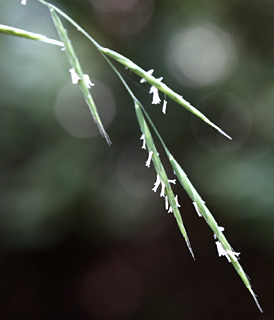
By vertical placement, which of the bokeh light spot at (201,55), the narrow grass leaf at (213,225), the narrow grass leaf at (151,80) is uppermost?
the bokeh light spot at (201,55)

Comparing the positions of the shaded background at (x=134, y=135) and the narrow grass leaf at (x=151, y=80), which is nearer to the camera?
the narrow grass leaf at (x=151, y=80)

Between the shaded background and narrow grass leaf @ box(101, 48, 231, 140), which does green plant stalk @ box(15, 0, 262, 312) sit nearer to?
narrow grass leaf @ box(101, 48, 231, 140)

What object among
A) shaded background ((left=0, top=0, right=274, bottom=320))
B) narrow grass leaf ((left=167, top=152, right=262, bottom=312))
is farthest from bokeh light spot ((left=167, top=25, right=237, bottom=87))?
narrow grass leaf ((left=167, top=152, right=262, bottom=312))

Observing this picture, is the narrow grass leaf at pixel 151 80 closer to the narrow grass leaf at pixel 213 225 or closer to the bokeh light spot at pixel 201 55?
the narrow grass leaf at pixel 213 225

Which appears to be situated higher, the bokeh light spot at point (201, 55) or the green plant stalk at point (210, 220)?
the bokeh light spot at point (201, 55)

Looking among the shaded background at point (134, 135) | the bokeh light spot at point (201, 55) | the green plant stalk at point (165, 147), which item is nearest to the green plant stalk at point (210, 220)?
the green plant stalk at point (165, 147)

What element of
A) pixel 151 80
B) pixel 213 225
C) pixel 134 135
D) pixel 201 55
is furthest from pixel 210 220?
pixel 201 55

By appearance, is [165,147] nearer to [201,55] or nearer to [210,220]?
[210,220]

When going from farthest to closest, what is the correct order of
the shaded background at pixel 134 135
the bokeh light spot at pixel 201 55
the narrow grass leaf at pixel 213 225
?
1. the bokeh light spot at pixel 201 55
2. the shaded background at pixel 134 135
3. the narrow grass leaf at pixel 213 225

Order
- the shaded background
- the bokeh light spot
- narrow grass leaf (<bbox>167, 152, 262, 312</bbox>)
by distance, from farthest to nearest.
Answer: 1. the bokeh light spot
2. the shaded background
3. narrow grass leaf (<bbox>167, 152, 262, 312</bbox>)
